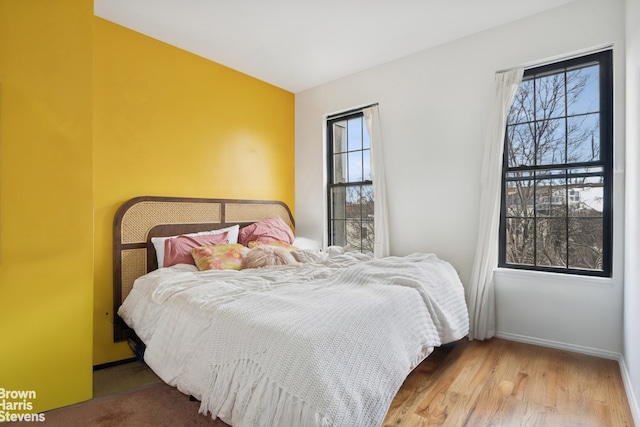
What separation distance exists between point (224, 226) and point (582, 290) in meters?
3.18

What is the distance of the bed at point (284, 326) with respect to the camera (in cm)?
130

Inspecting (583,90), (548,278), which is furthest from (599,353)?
(583,90)

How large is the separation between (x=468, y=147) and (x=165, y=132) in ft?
9.13

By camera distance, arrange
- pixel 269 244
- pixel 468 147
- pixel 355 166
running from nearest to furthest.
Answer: pixel 468 147, pixel 269 244, pixel 355 166

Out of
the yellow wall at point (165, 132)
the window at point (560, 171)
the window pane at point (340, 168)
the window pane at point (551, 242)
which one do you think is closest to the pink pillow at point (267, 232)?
the yellow wall at point (165, 132)

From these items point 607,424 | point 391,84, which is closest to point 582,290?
point 607,424

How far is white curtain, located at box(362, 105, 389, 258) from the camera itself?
3523mm

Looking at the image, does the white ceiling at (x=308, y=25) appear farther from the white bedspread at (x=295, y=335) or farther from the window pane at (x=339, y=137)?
the white bedspread at (x=295, y=335)

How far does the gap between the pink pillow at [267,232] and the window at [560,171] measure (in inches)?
86.1

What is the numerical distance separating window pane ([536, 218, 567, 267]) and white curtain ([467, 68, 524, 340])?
331 millimetres

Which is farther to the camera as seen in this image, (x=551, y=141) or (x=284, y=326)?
(x=551, y=141)

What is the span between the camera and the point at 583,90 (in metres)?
2.65

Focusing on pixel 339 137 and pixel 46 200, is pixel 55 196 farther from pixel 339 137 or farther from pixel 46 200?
pixel 339 137

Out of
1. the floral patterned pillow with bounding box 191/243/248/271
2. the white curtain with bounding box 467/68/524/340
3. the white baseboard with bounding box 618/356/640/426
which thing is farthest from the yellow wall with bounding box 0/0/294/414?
the white baseboard with bounding box 618/356/640/426
